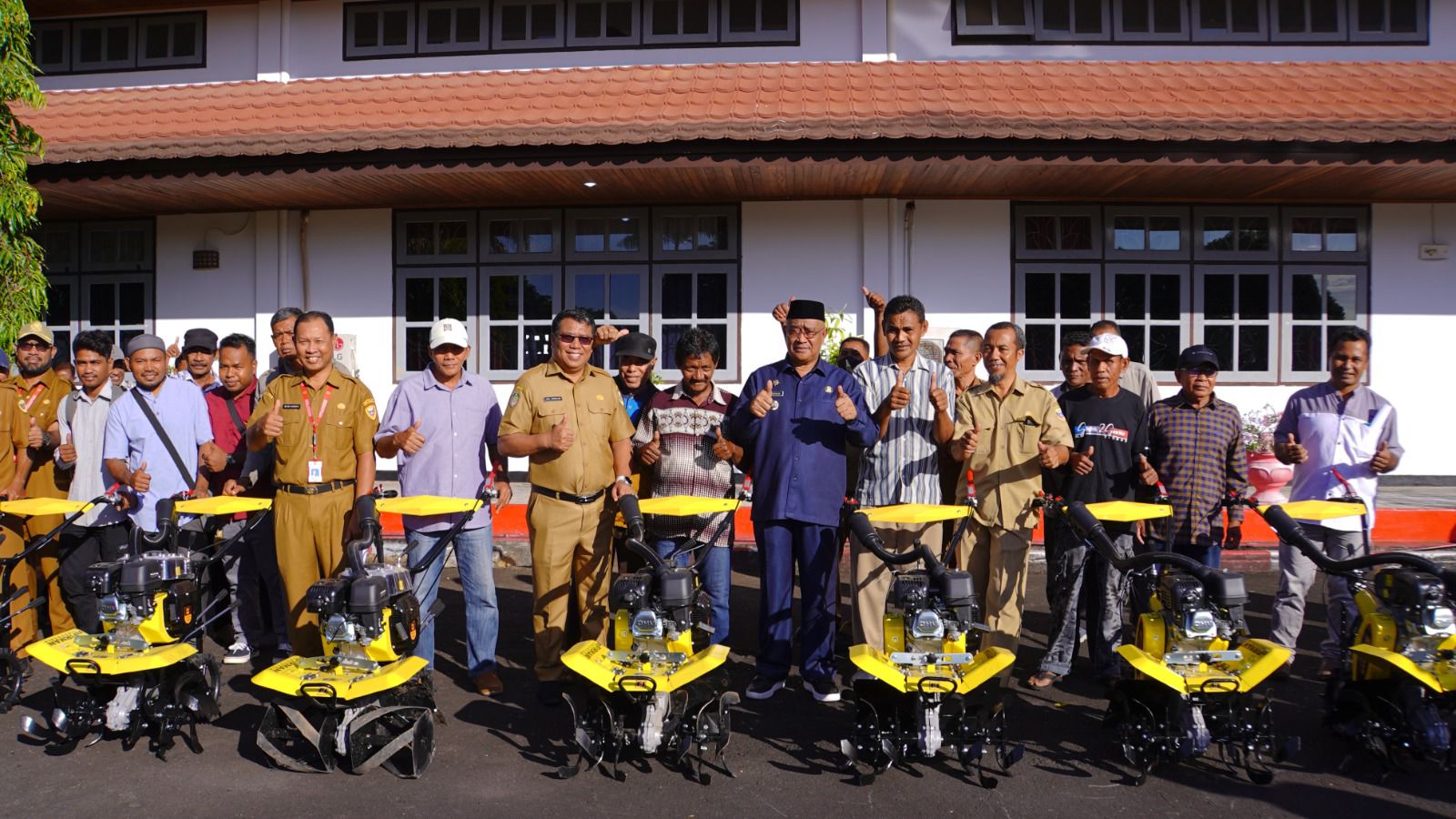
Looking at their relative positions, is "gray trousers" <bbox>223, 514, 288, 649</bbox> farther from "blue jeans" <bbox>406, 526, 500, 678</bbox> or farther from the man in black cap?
the man in black cap

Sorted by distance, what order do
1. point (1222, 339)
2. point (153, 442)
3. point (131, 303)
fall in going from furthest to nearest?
1. point (131, 303)
2. point (1222, 339)
3. point (153, 442)

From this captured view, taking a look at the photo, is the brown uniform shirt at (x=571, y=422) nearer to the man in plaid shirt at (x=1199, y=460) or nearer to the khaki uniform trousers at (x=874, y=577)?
the khaki uniform trousers at (x=874, y=577)

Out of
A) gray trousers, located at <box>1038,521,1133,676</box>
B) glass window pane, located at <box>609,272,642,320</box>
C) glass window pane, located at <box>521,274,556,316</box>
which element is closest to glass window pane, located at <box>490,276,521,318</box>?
glass window pane, located at <box>521,274,556,316</box>

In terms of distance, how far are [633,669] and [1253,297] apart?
383 inches

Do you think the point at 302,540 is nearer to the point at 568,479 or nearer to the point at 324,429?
the point at 324,429

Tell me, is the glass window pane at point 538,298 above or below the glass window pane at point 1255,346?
above

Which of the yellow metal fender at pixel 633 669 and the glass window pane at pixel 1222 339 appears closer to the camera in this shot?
the yellow metal fender at pixel 633 669

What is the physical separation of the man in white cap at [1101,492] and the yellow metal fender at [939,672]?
1540mm

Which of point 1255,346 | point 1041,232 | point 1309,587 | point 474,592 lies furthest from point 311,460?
point 1255,346

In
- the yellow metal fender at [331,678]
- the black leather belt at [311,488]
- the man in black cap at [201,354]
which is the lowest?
the yellow metal fender at [331,678]

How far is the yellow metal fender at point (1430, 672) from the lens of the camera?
13.2 feet

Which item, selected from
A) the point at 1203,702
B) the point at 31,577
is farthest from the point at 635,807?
the point at 31,577

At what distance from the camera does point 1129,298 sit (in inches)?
445

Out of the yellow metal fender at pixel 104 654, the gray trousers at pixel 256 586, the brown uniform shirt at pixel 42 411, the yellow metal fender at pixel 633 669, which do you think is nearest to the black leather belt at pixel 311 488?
the gray trousers at pixel 256 586
